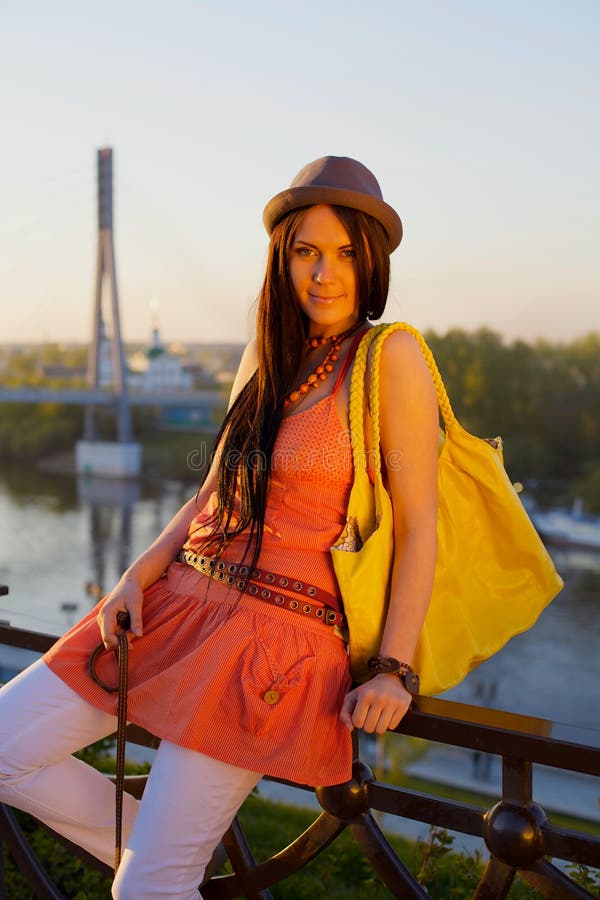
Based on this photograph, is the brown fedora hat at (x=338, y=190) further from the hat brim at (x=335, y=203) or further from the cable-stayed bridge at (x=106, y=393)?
Result: the cable-stayed bridge at (x=106, y=393)

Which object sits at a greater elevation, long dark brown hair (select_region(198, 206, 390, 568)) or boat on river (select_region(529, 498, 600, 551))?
long dark brown hair (select_region(198, 206, 390, 568))

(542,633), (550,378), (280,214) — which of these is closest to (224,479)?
(280,214)

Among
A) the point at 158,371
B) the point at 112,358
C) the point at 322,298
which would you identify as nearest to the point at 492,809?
the point at 322,298

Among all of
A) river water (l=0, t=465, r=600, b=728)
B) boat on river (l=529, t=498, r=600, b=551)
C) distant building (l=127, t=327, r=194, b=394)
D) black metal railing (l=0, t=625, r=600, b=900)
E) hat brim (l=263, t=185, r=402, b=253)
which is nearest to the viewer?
black metal railing (l=0, t=625, r=600, b=900)

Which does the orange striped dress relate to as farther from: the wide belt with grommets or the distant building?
the distant building

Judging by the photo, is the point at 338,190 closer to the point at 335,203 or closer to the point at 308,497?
the point at 335,203

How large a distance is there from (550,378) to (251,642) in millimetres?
24806

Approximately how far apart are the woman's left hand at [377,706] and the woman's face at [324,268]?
373mm

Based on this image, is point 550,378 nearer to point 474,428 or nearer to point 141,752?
point 474,428

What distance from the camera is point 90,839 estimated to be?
3.03 ft

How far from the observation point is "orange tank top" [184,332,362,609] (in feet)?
2.84

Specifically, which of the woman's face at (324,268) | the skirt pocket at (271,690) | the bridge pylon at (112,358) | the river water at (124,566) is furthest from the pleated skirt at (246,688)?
the bridge pylon at (112,358)

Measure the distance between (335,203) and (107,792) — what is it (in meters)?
0.63

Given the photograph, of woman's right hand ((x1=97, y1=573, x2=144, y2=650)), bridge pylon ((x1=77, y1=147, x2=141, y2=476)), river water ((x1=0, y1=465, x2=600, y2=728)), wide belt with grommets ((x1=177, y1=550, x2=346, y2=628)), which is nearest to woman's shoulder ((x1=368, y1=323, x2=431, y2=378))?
wide belt with grommets ((x1=177, y1=550, x2=346, y2=628))
